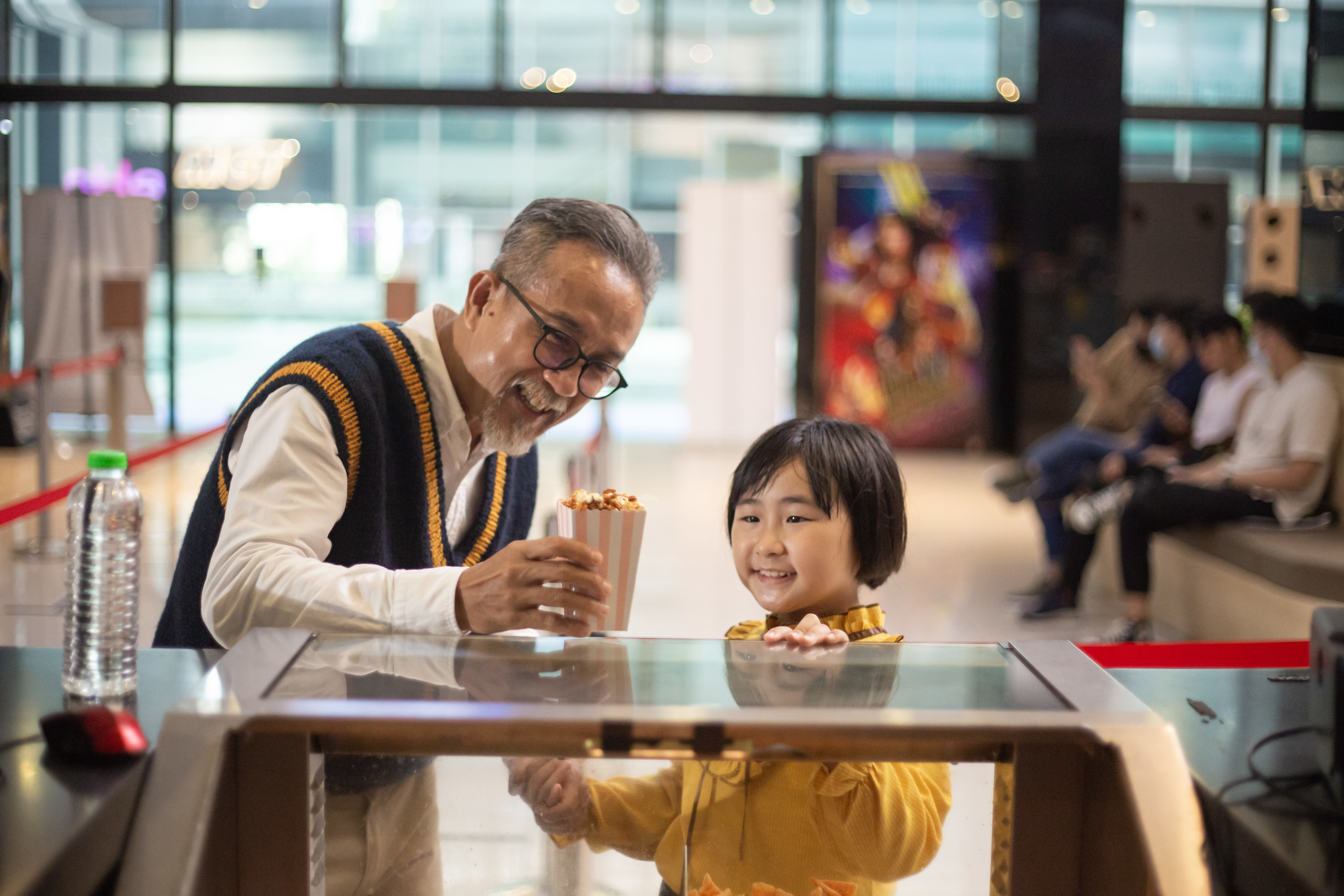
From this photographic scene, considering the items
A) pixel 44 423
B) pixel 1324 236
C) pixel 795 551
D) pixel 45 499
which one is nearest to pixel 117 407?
pixel 44 423

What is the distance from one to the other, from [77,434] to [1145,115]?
10.3 meters

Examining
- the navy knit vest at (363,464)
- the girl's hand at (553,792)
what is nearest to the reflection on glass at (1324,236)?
the navy knit vest at (363,464)

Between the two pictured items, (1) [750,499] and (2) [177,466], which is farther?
(2) [177,466]

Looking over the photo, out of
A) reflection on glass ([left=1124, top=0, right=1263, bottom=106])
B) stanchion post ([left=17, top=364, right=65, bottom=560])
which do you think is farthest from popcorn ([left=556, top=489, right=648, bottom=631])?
reflection on glass ([left=1124, top=0, right=1263, bottom=106])

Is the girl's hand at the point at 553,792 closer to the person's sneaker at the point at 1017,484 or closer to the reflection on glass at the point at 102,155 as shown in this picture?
the person's sneaker at the point at 1017,484

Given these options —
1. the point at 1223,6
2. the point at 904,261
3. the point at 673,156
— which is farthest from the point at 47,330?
the point at 1223,6

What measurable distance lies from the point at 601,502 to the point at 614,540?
0.19 feet

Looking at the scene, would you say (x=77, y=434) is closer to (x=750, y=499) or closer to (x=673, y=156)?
(x=673, y=156)

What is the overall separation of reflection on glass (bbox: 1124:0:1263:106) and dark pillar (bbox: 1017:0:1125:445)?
101 centimetres

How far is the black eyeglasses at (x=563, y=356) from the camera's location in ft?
6.32

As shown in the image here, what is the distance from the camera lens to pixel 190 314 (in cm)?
1172

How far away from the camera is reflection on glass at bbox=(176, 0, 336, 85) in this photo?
1117cm

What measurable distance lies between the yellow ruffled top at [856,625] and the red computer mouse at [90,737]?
858mm

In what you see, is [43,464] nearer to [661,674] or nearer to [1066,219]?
[661,674]
